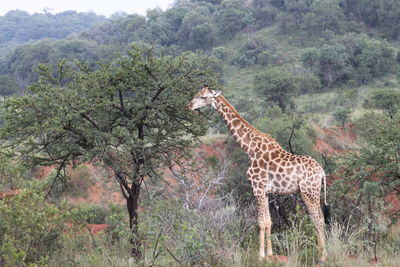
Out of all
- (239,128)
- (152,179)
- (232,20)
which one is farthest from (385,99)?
(232,20)

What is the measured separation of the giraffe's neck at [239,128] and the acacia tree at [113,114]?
88 centimetres

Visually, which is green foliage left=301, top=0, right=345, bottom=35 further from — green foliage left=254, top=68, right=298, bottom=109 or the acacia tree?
the acacia tree

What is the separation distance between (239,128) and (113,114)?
2542 millimetres

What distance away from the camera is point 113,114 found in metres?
8.50

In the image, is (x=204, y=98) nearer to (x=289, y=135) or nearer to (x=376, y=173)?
(x=376, y=173)

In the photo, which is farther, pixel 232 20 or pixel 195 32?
pixel 232 20

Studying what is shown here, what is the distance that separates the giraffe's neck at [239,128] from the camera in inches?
293

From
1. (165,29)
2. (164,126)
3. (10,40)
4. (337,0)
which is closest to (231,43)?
(165,29)

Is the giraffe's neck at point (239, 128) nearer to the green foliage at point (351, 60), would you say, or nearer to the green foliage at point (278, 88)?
the green foliage at point (278, 88)

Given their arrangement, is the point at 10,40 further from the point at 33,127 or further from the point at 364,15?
the point at 33,127

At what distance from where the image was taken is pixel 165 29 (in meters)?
58.0

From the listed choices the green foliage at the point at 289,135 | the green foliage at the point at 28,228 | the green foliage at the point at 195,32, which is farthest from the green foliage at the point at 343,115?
the green foliage at the point at 195,32

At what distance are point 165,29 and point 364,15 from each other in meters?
24.8

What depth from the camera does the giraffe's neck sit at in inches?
293
